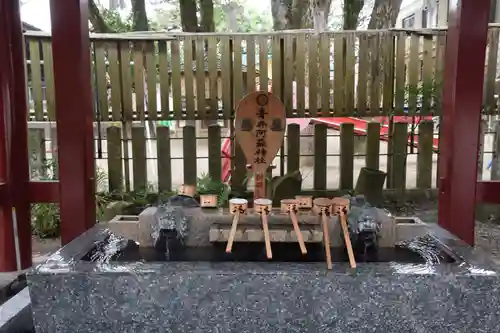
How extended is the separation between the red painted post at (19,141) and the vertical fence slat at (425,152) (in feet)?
15.3

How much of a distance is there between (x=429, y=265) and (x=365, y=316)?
41 centimetres

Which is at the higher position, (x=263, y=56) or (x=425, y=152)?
(x=263, y=56)

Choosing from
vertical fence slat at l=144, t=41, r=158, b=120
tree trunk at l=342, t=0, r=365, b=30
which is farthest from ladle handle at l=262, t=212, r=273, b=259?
tree trunk at l=342, t=0, r=365, b=30

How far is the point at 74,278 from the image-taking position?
206 centimetres

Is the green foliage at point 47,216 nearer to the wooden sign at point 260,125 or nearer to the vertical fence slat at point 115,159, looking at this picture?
the vertical fence slat at point 115,159

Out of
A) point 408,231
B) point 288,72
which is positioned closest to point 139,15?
point 288,72

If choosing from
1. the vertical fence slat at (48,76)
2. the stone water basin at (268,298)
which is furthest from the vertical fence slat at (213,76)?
the stone water basin at (268,298)

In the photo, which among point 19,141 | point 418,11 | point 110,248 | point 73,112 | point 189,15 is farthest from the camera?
point 418,11

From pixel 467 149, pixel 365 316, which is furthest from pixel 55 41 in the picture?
pixel 467 149

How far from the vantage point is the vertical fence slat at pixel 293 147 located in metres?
5.88

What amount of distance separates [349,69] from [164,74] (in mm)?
2265

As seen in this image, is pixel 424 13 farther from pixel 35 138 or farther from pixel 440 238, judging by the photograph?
pixel 440 238

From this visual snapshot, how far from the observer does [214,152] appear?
5.93 metres

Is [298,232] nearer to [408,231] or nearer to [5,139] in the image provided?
[408,231]
